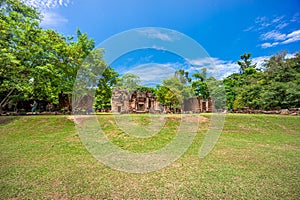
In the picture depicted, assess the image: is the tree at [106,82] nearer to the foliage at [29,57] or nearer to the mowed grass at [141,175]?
the foliage at [29,57]

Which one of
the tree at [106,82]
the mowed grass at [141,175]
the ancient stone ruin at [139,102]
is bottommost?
the mowed grass at [141,175]

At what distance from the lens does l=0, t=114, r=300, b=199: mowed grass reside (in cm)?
326

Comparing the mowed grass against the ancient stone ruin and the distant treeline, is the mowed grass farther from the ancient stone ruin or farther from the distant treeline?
the ancient stone ruin

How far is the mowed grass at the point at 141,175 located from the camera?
3255mm

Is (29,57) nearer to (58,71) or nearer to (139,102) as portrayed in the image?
(58,71)

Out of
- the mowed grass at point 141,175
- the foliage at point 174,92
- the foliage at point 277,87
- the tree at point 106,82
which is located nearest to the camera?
the mowed grass at point 141,175

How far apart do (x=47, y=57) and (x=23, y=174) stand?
11.6 metres

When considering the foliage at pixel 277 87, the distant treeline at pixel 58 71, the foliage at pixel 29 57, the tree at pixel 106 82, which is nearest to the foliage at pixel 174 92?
the distant treeline at pixel 58 71

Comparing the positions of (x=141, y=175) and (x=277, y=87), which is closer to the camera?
(x=141, y=175)

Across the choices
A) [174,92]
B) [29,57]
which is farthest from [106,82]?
[174,92]

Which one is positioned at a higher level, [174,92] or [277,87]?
[277,87]

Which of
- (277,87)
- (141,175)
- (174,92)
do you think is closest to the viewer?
(141,175)

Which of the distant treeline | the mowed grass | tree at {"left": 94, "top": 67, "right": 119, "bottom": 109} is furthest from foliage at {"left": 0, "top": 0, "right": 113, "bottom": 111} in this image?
the mowed grass

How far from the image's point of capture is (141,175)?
4277mm
